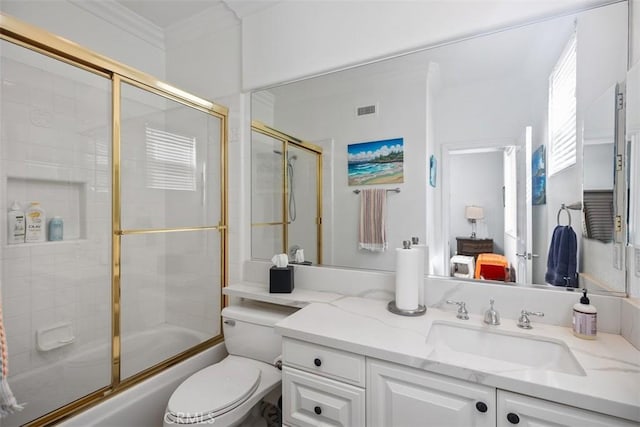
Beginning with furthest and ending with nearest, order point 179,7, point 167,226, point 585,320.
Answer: point 179,7, point 167,226, point 585,320

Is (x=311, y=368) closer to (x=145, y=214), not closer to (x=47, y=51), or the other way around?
(x=145, y=214)

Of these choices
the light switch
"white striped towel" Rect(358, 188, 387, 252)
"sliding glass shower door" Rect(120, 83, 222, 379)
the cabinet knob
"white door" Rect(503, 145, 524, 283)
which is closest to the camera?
the cabinet knob

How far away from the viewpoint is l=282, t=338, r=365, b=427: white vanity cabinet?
1.05 metres

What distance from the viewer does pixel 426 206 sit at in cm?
149

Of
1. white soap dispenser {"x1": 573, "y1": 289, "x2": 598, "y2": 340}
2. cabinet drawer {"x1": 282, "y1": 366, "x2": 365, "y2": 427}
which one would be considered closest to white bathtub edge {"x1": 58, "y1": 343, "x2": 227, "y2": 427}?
cabinet drawer {"x1": 282, "y1": 366, "x2": 365, "y2": 427}

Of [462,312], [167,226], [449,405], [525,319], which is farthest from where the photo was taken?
[167,226]

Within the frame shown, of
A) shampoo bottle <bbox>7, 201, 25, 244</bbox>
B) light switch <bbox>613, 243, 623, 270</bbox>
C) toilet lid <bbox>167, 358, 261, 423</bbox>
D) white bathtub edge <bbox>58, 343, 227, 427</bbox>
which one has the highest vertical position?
shampoo bottle <bbox>7, 201, 25, 244</bbox>

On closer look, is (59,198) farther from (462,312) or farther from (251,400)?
(462,312)

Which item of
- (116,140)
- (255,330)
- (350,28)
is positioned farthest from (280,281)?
(350,28)

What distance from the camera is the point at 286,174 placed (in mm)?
1943

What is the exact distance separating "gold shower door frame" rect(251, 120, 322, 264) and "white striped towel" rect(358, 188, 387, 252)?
274mm

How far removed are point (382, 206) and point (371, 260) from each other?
30cm

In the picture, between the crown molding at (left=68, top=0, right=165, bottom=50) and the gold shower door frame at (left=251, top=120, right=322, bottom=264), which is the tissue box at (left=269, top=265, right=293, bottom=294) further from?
the crown molding at (left=68, top=0, right=165, bottom=50)

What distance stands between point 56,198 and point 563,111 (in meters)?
2.55
